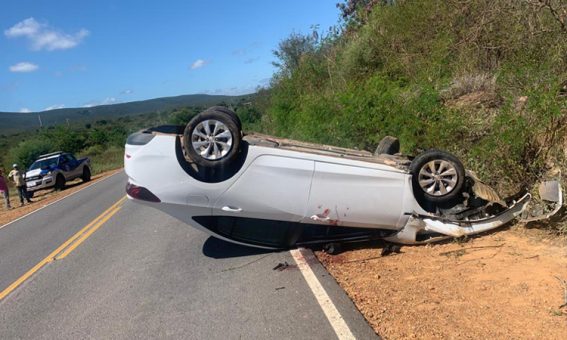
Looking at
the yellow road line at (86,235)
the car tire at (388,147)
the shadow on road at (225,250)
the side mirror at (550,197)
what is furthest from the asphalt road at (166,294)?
the side mirror at (550,197)

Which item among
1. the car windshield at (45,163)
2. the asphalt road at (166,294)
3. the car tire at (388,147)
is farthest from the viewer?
the car windshield at (45,163)

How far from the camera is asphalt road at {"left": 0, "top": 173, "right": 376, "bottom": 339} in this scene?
4426 mm

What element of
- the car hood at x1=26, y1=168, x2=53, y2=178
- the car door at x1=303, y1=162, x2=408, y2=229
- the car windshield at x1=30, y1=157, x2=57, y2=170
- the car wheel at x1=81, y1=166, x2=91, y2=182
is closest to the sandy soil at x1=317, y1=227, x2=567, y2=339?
the car door at x1=303, y1=162, x2=408, y2=229

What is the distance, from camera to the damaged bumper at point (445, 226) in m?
5.74

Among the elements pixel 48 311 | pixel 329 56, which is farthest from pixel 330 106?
pixel 48 311

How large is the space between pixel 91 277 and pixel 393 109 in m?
7.00

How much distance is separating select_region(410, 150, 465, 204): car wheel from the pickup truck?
2185cm

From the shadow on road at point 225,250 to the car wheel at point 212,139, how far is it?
5.33ft

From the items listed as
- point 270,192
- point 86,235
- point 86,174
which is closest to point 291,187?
point 270,192

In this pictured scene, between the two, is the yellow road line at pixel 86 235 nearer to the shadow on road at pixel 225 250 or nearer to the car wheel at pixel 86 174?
the shadow on road at pixel 225 250

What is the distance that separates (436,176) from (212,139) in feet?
9.11

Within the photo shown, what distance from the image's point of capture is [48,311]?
17.7 ft

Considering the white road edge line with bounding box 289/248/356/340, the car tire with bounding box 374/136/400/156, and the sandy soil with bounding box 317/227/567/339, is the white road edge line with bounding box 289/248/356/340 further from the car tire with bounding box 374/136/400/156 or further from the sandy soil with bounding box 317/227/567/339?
the car tire with bounding box 374/136/400/156

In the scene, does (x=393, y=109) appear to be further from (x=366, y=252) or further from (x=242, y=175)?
(x=242, y=175)
